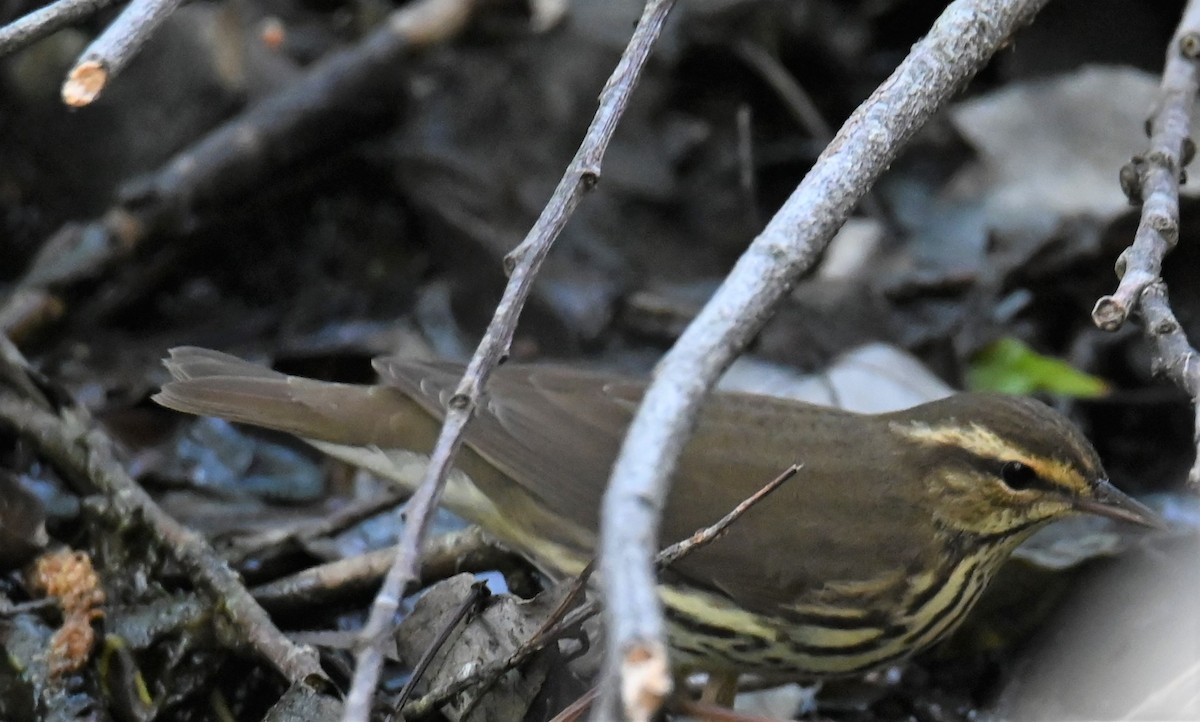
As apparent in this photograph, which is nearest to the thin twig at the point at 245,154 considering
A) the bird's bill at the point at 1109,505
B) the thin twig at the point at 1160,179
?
the thin twig at the point at 1160,179

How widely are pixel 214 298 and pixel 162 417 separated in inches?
27.4

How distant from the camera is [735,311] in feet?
7.05

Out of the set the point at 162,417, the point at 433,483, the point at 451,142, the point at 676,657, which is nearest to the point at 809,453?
the point at 676,657

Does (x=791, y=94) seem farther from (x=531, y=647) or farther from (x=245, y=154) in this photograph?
(x=531, y=647)

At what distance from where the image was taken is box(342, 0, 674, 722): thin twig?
1938mm

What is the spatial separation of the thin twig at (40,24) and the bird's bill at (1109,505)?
2166 millimetres

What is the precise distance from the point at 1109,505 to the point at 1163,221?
664 millimetres

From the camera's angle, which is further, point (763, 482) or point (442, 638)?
point (763, 482)

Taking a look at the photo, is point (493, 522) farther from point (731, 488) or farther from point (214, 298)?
point (214, 298)

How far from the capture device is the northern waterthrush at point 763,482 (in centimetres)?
331

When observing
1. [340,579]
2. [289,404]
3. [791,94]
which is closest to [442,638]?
[340,579]

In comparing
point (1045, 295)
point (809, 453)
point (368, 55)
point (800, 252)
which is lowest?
point (1045, 295)

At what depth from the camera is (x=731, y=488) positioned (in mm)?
3355

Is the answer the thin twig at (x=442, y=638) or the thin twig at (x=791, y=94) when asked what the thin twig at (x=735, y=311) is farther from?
the thin twig at (x=791, y=94)
